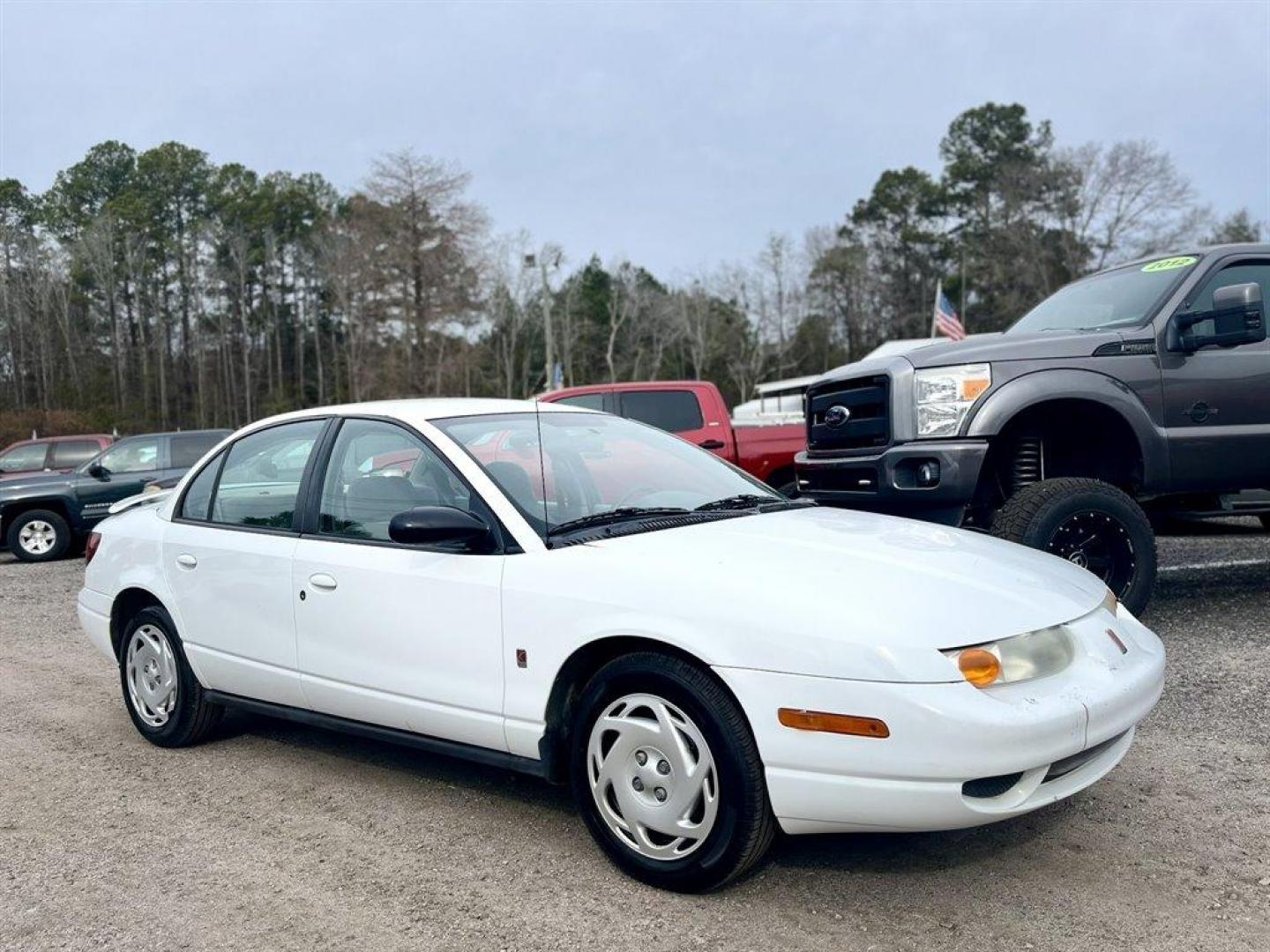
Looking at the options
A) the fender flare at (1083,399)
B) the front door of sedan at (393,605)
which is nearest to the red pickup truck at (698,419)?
the fender flare at (1083,399)

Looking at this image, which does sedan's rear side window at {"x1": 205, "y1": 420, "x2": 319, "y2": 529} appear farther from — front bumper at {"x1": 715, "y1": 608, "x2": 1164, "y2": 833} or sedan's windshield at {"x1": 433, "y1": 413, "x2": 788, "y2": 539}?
front bumper at {"x1": 715, "y1": 608, "x2": 1164, "y2": 833}

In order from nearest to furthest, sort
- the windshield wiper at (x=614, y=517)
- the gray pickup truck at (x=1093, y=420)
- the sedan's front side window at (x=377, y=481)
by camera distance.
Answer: the windshield wiper at (x=614, y=517), the sedan's front side window at (x=377, y=481), the gray pickup truck at (x=1093, y=420)

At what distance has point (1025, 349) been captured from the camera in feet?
20.1

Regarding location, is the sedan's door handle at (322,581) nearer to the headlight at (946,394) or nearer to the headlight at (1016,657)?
the headlight at (1016,657)

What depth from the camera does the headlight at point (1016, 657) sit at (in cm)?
286

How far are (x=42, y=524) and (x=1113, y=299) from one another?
13.5 metres

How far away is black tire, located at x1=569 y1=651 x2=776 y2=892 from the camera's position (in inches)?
Result: 115

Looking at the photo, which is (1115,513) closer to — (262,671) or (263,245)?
(262,671)

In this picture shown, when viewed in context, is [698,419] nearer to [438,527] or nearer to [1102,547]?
[1102,547]

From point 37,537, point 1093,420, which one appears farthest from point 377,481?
point 37,537

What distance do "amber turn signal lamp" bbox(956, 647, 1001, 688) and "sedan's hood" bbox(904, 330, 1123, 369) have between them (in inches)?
141

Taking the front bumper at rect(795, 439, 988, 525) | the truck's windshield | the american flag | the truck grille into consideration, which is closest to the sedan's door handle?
the front bumper at rect(795, 439, 988, 525)

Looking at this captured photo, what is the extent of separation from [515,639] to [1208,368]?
4.87m

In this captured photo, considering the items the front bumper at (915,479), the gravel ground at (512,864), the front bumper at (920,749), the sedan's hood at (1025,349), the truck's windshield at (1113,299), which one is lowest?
the gravel ground at (512,864)
